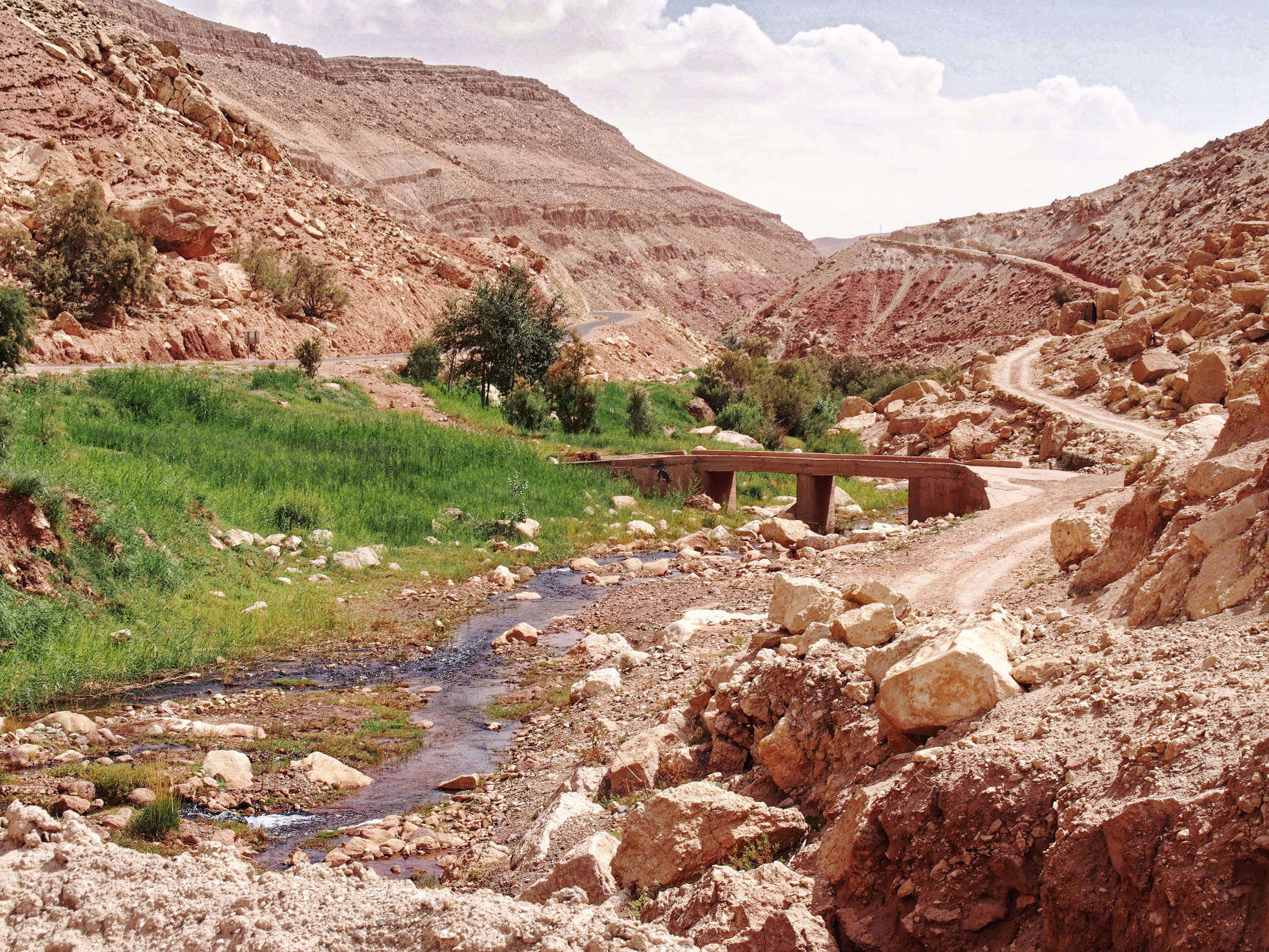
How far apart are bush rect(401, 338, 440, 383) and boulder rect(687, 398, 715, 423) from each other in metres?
9.38

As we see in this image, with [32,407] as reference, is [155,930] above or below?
below

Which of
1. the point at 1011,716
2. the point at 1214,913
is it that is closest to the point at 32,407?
the point at 1011,716

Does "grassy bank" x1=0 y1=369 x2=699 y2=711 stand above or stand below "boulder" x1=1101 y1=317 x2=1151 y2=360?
below

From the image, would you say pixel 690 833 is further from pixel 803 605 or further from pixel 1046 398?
pixel 1046 398

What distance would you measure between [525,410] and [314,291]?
524 inches

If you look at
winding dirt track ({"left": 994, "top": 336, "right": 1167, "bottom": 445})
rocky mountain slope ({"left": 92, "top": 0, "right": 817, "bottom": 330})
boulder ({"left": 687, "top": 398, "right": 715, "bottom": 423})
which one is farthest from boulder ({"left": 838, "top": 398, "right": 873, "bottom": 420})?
rocky mountain slope ({"left": 92, "top": 0, "right": 817, "bottom": 330})

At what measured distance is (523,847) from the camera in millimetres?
7188

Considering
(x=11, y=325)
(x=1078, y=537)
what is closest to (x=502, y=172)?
(x=11, y=325)

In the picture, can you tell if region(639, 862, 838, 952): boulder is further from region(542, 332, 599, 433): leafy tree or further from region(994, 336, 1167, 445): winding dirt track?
region(542, 332, 599, 433): leafy tree

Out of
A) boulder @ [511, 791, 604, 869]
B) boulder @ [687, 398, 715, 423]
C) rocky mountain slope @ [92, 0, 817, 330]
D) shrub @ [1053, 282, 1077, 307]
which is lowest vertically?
boulder @ [511, 791, 604, 869]

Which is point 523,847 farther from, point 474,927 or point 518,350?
point 518,350

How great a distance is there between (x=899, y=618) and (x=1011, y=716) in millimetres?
2543

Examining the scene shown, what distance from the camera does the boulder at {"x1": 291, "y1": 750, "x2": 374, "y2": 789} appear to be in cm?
902

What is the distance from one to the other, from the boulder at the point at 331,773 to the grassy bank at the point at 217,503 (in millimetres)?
3206
